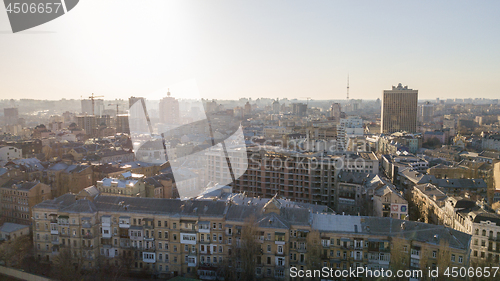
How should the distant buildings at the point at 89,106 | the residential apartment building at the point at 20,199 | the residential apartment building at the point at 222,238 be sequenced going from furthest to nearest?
the distant buildings at the point at 89,106
the residential apartment building at the point at 20,199
the residential apartment building at the point at 222,238

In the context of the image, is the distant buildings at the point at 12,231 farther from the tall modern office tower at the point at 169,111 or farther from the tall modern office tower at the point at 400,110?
the tall modern office tower at the point at 400,110

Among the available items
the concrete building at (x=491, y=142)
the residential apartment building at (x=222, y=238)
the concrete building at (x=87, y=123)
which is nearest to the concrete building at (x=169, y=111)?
the concrete building at (x=87, y=123)

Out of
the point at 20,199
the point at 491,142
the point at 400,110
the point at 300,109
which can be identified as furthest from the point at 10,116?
the point at 491,142

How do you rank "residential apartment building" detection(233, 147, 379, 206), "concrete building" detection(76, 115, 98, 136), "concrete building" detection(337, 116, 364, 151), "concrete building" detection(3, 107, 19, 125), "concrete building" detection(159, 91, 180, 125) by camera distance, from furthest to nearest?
"concrete building" detection(3, 107, 19, 125), "concrete building" detection(159, 91, 180, 125), "concrete building" detection(76, 115, 98, 136), "concrete building" detection(337, 116, 364, 151), "residential apartment building" detection(233, 147, 379, 206)

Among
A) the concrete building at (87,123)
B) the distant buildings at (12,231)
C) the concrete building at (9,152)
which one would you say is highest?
the concrete building at (87,123)

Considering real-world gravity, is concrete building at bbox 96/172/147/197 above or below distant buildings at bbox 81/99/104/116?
below

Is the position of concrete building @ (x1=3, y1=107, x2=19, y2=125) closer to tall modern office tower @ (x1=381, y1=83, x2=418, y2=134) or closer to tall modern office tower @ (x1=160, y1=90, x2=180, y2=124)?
tall modern office tower @ (x1=160, y1=90, x2=180, y2=124)

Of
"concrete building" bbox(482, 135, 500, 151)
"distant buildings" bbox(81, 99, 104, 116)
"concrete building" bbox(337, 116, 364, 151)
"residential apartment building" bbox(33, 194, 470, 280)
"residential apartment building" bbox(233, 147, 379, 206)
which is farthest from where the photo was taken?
"distant buildings" bbox(81, 99, 104, 116)

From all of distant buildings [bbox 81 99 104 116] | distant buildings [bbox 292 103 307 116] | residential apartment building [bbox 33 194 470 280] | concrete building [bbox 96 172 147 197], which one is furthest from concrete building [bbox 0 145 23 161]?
distant buildings [bbox 292 103 307 116]

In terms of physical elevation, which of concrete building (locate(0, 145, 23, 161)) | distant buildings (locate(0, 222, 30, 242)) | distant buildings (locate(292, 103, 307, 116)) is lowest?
distant buildings (locate(0, 222, 30, 242))
